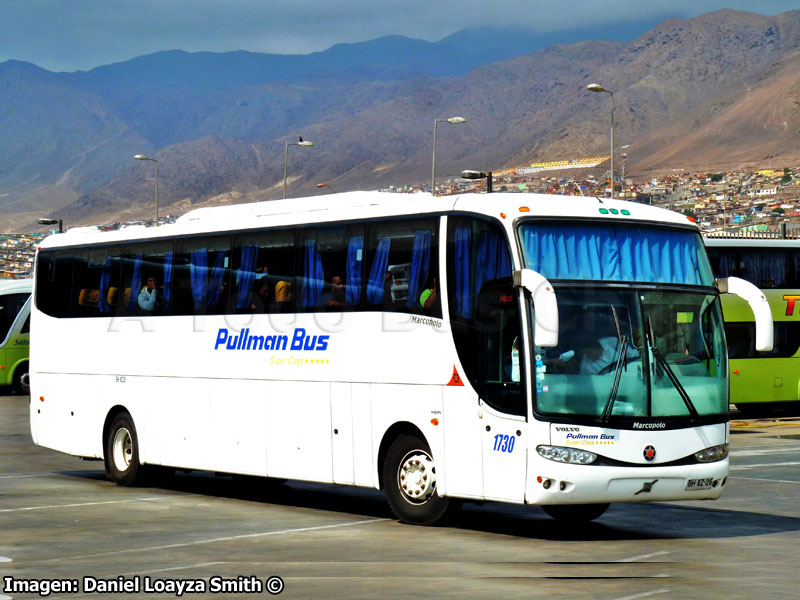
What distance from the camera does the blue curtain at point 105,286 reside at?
19.6 metres

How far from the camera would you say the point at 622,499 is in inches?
505

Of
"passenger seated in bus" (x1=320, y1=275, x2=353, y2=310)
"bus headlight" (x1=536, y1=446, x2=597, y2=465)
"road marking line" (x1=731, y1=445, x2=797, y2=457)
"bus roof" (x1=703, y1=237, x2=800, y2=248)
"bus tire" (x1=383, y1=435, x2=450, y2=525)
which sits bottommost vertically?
"road marking line" (x1=731, y1=445, x2=797, y2=457)

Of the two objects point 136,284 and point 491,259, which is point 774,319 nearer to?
point 136,284

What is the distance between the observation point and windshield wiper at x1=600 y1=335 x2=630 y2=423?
1273 centimetres

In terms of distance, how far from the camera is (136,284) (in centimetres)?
1894

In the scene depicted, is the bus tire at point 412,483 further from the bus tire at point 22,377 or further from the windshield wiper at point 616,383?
the bus tire at point 22,377

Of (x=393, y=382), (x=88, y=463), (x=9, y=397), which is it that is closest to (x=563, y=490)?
(x=393, y=382)

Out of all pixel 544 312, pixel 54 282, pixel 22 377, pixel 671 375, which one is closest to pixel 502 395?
pixel 544 312

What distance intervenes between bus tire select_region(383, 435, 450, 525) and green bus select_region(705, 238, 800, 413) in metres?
19.7

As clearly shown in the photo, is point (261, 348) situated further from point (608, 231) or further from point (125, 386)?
point (608, 231)

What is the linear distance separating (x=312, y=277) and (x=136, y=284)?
13.2ft

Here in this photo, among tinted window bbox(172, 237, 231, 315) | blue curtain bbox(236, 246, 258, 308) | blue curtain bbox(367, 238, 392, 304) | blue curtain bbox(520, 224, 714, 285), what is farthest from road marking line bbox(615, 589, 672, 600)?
tinted window bbox(172, 237, 231, 315)

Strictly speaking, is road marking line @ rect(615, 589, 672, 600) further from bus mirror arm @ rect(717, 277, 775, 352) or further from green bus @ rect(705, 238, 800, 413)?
green bus @ rect(705, 238, 800, 413)

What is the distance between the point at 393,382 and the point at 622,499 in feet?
9.47
